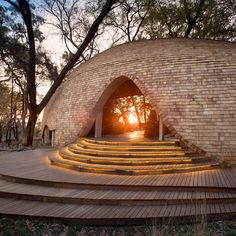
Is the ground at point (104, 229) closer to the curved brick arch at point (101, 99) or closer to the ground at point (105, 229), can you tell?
the ground at point (105, 229)

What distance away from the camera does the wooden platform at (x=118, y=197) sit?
4.23 m

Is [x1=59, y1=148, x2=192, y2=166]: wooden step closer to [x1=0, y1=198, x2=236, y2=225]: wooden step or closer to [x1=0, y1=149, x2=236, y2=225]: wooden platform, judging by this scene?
[x1=0, y1=149, x2=236, y2=225]: wooden platform

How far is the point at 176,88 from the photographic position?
25.7 ft

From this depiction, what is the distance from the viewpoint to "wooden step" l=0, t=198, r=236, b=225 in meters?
4.11

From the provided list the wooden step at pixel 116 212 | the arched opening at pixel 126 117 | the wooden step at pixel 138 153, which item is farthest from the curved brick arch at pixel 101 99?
the wooden step at pixel 116 212

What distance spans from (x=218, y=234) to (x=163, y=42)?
816 centimetres

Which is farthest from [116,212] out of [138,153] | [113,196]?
[138,153]

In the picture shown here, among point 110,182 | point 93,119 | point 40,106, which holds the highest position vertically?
point 40,106

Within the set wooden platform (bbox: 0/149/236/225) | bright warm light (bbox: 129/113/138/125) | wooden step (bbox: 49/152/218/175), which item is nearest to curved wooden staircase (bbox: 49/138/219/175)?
wooden step (bbox: 49/152/218/175)

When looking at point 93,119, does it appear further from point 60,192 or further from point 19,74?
point 19,74

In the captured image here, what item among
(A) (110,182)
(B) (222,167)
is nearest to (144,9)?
(B) (222,167)

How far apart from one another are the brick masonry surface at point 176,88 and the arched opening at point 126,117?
71 centimetres

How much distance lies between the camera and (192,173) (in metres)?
6.46

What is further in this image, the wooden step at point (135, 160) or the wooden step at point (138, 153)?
the wooden step at point (138, 153)
